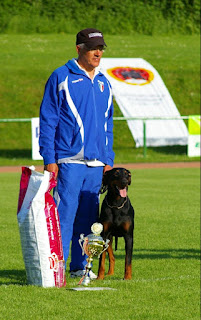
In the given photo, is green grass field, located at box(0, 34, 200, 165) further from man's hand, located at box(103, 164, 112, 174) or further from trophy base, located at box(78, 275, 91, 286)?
trophy base, located at box(78, 275, 91, 286)

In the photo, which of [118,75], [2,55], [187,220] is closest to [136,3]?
[2,55]

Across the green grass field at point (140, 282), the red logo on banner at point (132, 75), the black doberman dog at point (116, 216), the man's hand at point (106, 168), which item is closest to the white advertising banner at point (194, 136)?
the red logo on banner at point (132, 75)

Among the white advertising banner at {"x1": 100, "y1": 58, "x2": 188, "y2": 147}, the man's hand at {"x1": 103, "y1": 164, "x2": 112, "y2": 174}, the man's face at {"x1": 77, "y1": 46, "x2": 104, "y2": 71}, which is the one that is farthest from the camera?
the white advertising banner at {"x1": 100, "y1": 58, "x2": 188, "y2": 147}

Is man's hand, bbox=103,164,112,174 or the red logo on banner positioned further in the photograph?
the red logo on banner

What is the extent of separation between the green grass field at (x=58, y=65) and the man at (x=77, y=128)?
1766cm

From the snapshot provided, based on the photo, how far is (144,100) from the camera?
28.4 meters

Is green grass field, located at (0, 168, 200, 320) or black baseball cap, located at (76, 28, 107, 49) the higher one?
black baseball cap, located at (76, 28, 107, 49)

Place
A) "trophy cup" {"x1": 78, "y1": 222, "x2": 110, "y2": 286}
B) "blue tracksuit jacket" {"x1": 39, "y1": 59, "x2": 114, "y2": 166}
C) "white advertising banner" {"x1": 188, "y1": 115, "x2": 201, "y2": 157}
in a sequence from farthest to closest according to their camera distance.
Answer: "white advertising banner" {"x1": 188, "y1": 115, "x2": 201, "y2": 157}
"blue tracksuit jacket" {"x1": 39, "y1": 59, "x2": 114, "y2": 166}
"trophy cup" {"x1": 78, "y1": 222, "x2": 110, "y2": 286}

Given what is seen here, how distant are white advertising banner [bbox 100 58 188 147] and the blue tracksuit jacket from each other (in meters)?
19.8

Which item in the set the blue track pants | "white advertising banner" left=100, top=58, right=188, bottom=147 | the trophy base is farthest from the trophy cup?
"white advertising banner" left=100, top=58, right=188, bottom=147

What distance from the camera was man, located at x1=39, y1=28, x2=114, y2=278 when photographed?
6.91 m

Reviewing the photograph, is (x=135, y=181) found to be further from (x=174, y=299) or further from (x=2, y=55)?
(x=2, y=55)

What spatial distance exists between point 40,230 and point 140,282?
1021mm

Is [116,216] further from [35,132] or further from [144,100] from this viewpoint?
[144,100]
